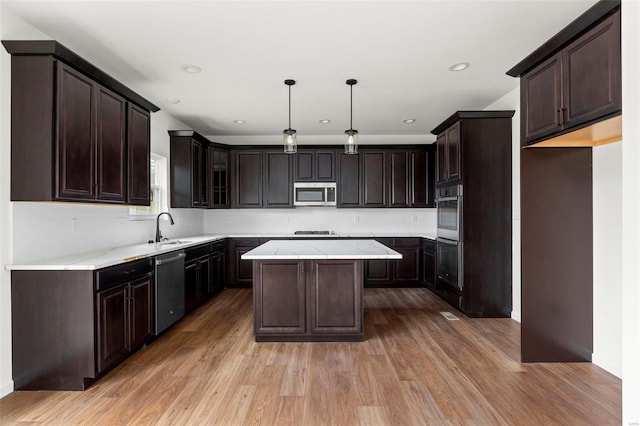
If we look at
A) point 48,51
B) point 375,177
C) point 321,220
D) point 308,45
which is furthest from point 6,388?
point 375,177

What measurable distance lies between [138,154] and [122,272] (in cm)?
125

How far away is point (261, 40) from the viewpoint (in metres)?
2.75

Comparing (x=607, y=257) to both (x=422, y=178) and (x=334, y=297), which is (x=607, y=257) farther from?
(x=422, y=178)

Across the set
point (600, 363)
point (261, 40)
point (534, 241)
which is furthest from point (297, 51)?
point (600, 363)

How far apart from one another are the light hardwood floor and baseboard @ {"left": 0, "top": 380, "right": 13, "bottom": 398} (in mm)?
64

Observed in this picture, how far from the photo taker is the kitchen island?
330 cm

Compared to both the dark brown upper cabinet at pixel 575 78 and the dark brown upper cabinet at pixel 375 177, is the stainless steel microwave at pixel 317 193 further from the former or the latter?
the dark brown upper cabinet at pixel 575 78

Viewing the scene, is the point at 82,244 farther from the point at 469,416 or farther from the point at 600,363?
the point at 600,363

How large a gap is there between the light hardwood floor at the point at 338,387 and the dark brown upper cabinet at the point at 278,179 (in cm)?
285

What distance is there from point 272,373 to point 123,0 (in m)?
2.82

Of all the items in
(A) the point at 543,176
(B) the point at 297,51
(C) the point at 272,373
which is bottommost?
(C) the point at 272,373

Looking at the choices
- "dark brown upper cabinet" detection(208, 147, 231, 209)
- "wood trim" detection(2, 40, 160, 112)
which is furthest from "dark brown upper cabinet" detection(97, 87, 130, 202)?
"dark brown upper cabinet" detection(208, 147, 231, 209)

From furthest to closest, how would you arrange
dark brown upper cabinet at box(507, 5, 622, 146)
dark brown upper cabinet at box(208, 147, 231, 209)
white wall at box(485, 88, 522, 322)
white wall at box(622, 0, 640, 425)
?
dark brown upper cabinet at box(208, 147, 231, 209), white wall at box(485, 88, 522, 322), dark brown upper cabinet at box(507, 5, 622, 146), white wall at box(622, 0, 640, 425)

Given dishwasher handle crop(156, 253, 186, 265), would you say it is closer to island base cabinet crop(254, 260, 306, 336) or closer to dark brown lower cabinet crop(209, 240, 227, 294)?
island base cabinet crop(254, 260, 306, 336)
